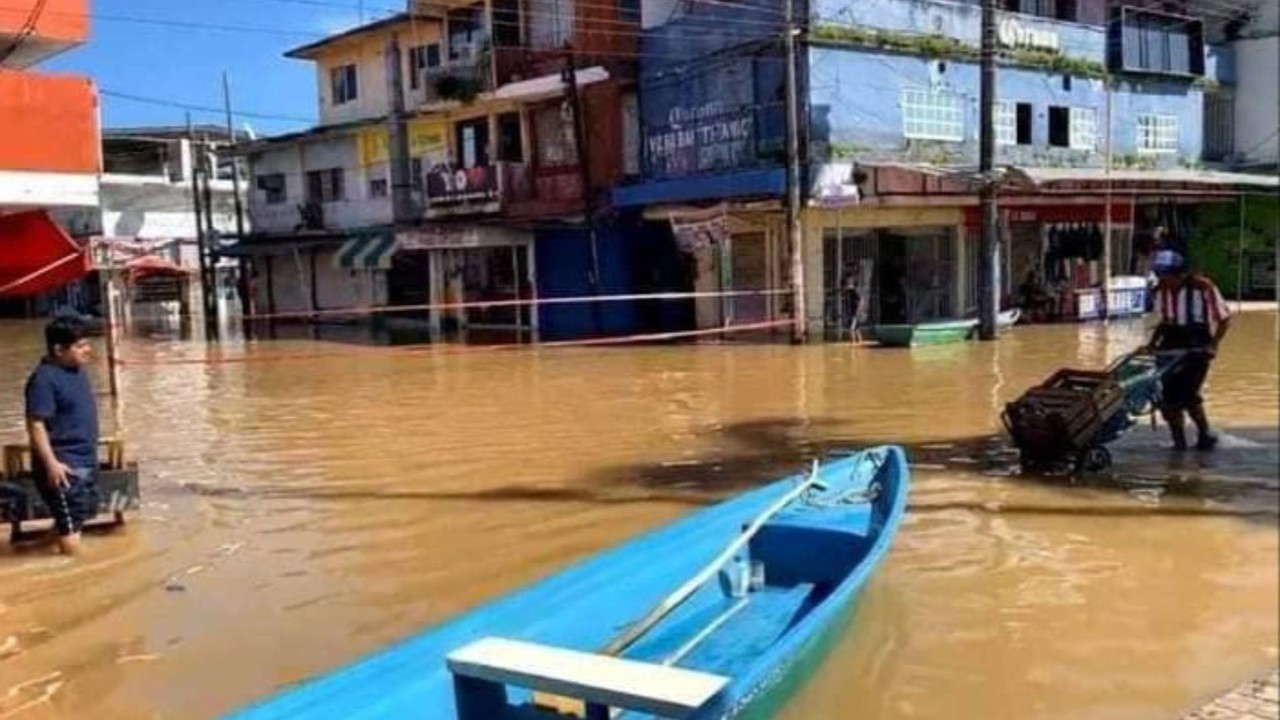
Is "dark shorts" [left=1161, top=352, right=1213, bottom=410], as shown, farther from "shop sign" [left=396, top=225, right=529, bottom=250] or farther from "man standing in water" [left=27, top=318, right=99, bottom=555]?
"shop sign" [left=396, top=225, right=529, bottom=250]

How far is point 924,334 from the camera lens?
17250 mm

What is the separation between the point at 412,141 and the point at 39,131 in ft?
70.8

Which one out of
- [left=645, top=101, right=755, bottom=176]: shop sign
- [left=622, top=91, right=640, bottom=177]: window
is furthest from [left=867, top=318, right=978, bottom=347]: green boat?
[left=622, top=91, right=640, bottom=177]: window

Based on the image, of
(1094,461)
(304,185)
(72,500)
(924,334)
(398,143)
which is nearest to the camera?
(72,500)

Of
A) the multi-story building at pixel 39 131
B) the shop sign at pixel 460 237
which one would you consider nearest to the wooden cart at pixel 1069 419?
the multi-story building at pixel 39 131

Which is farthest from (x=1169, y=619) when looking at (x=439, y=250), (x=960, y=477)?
(x=439, y=250)

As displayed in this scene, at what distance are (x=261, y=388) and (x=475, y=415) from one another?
494 cm

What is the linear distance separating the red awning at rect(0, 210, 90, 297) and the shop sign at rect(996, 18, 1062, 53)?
17423mm

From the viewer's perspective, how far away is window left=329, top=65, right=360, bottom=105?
2866 cm

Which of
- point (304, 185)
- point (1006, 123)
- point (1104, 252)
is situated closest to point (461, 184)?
point (304, 185)

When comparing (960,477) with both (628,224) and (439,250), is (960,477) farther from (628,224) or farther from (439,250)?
(439,250)

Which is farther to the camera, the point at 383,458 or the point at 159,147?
the point at 383,458

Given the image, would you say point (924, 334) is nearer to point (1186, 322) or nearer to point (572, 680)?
point (1186, 322)

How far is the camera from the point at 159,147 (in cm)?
806
